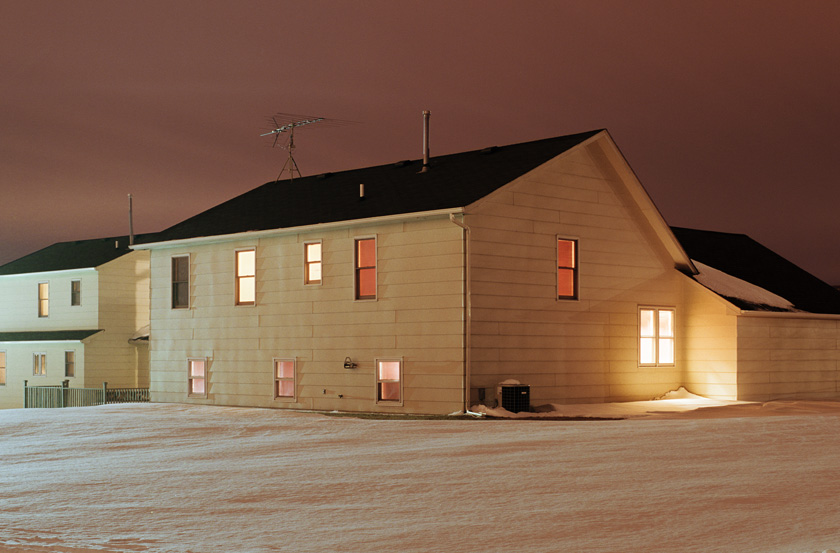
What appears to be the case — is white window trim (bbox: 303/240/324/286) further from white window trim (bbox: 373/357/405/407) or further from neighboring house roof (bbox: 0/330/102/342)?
neighboring house roof (bbox: 0/330/102/342)

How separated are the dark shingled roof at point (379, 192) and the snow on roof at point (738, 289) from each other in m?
6.34

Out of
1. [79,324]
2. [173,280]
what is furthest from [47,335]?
[173,280]

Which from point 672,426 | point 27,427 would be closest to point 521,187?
point 672,426

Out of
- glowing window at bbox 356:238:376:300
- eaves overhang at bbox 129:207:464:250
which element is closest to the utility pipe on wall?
eaves overhang at bbox 129:207:464:250

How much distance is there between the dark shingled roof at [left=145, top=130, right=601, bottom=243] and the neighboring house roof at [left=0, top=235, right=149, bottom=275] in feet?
46.0

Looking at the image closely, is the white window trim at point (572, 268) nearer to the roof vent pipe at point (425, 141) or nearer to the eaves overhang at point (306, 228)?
the eaves overhang at point (306, 228)

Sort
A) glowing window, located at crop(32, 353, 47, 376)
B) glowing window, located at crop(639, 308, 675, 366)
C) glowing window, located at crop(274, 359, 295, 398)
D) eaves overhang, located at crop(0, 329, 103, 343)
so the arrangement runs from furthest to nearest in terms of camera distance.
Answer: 1. glowing window, located at crop(32, 353, 47, 376)
2. eaves overhang, located at crop(0, 329, 103, 343)
3. glowing window, located at crop(639, 308, 675, 366)
4. glowing window, located at crop(274, 359, 295, 398)

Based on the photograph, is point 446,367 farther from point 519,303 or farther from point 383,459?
point 383,459

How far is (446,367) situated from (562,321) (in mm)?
3748

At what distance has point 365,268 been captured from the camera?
971 inches

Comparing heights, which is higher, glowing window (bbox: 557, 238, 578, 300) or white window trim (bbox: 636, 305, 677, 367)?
glowing window (bbox: 557, 238, 578, 300)

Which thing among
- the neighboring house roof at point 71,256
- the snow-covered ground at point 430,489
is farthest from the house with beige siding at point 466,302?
the neighboring house roof at point 71,256

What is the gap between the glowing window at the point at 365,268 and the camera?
24.7 m

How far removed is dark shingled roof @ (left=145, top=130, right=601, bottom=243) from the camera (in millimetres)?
24016
